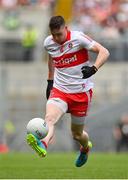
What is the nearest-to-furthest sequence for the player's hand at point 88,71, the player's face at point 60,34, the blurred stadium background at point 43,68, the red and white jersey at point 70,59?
the player's hand at point 88,71, the player's face at point 60,34, the red and white jersey at point 70,59, the blurred stadium background at point 43,68

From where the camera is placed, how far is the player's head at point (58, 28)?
1128 cm

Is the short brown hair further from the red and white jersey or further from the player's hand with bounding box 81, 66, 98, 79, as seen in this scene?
the player's hand with bounding box 81, 66, 98, 79

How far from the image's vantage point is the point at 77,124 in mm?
12328

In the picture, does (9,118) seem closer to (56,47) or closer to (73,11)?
(73,11)

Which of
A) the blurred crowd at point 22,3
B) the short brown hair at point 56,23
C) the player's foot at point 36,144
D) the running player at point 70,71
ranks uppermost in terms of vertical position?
the short brown hair at point 56,23

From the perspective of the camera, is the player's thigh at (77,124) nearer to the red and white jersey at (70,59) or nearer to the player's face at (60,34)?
the red and white jersey at (70,59)

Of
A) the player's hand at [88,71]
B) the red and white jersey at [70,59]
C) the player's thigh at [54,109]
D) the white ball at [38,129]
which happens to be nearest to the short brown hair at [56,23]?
the red and white jersey at [70,59]

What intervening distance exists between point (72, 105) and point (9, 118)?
1219 centimetres

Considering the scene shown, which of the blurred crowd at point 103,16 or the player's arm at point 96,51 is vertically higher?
the player's arm at point 96,51

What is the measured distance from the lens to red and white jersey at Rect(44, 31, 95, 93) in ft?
38.9

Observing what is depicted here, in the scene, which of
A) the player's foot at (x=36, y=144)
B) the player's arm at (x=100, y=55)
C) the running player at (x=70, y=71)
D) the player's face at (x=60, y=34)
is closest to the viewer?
the player's foot at (x=36, y=144)

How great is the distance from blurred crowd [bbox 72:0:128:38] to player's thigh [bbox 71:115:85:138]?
15.2m

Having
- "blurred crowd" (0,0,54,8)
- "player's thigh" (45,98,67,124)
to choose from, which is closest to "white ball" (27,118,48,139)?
"player's thigh" (45,98,67,124)

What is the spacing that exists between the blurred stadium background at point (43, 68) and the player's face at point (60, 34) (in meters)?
12.0
